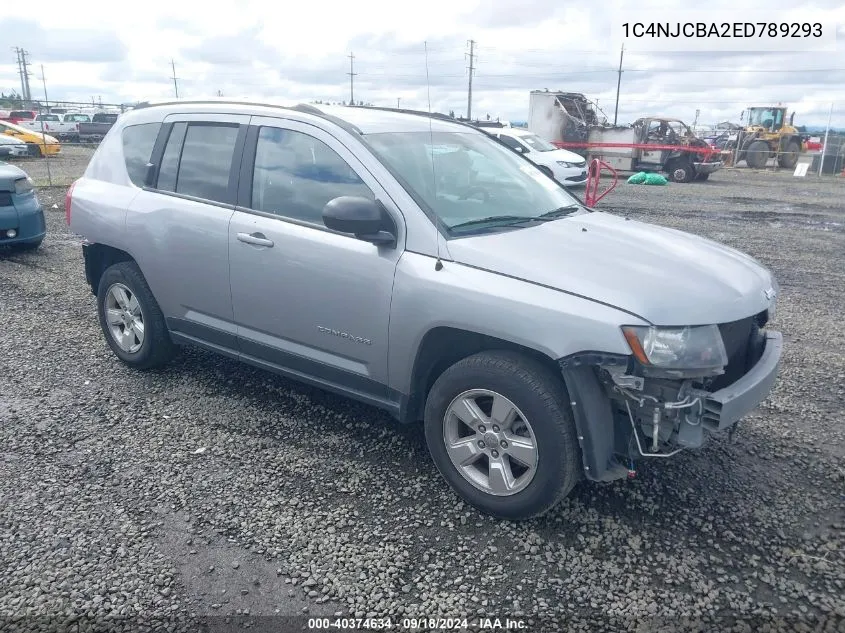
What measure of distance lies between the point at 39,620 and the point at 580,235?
2.99 meters

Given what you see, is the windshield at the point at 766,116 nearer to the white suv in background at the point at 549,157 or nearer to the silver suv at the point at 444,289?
the white suv in background at the point at 549,157

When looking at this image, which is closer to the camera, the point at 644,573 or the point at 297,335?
the point at 644,573

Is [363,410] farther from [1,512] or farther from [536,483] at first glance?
[1,512]

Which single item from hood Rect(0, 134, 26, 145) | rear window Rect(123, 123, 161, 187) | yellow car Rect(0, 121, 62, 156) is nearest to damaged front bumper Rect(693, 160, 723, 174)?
rear window Rect(123, 123, 161, 187)

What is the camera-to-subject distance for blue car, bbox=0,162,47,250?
8.37 meters

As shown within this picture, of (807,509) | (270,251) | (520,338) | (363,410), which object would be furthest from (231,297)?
(807,509)

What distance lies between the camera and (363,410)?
4.57 m

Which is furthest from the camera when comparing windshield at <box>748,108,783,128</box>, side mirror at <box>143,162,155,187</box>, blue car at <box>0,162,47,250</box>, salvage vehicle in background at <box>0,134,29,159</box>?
windshield at <box>748,108,783,128</box>

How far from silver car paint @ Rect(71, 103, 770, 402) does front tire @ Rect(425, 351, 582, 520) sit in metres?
0.18

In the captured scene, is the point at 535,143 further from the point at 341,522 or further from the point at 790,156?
the point at 341,522

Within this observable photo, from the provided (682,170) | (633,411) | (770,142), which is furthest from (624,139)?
(633,411)

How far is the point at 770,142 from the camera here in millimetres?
30578

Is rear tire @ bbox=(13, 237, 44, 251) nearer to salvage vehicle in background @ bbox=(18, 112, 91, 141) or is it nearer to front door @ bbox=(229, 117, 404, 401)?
front door @ bbox=(229, 117, 404, 401)

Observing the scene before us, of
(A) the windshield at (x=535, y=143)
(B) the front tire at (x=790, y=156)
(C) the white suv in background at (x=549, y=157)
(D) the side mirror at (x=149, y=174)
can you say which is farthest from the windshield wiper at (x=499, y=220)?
(B) the front tire at (x=790, y=156)
